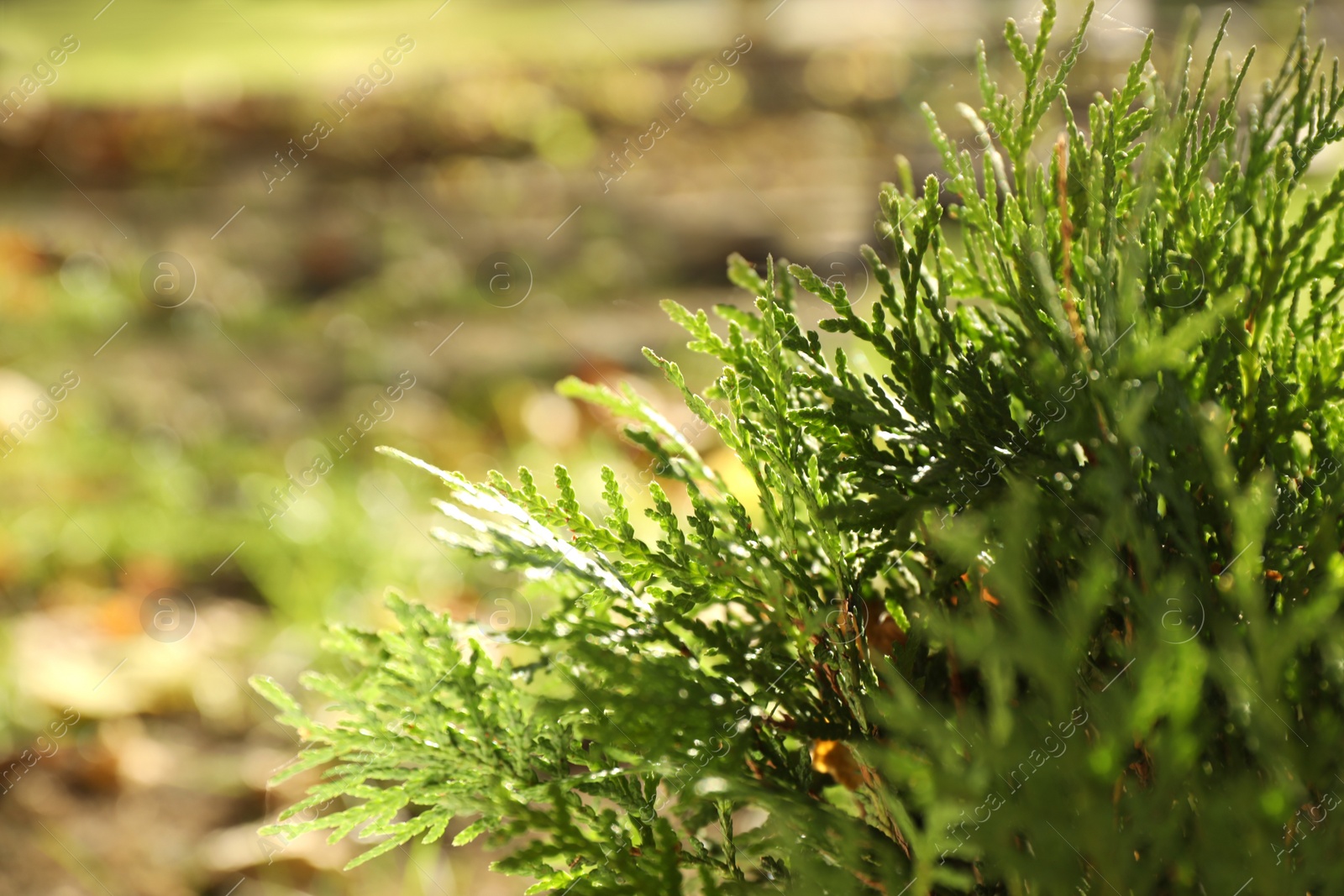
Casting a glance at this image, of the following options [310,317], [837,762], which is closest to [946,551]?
[837,762]

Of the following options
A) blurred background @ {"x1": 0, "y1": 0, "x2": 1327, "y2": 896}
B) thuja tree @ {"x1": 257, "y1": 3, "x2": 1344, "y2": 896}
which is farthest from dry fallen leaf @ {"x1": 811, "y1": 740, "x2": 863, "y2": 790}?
blurred background @ {"x1": 0, "y1": 0, "x2": 1327, "y2": 896}

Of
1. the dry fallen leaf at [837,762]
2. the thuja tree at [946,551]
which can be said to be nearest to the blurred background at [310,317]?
the thuja tree at [946,551]

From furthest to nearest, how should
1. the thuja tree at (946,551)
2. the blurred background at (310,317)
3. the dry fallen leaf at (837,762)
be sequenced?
the blurred background at (310,317) → the dry fallen leaf at (837,762) → the thuja tree at (946,551)

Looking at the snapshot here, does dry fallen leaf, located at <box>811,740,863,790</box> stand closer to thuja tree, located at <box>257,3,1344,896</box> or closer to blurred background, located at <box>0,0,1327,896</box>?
thuja tree, located at <box>257,3,1344,896</box>

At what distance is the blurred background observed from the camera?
234cm

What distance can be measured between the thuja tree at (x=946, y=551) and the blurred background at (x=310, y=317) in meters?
0.48

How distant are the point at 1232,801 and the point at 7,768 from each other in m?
2.55

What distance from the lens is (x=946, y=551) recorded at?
83 cm

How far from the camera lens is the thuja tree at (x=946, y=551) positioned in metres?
0.73

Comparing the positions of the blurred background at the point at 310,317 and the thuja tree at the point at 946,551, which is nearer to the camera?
the thuja tree at the point at 946,551

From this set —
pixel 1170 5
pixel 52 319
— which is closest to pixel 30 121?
pixel 52 319

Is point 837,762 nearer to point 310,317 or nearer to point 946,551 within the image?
point 946,551

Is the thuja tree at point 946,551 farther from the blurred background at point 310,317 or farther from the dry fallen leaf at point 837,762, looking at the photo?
the blurred background at point 310,317

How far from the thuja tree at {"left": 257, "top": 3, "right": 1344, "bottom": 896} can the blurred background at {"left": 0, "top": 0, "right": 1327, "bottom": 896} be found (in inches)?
19.1
